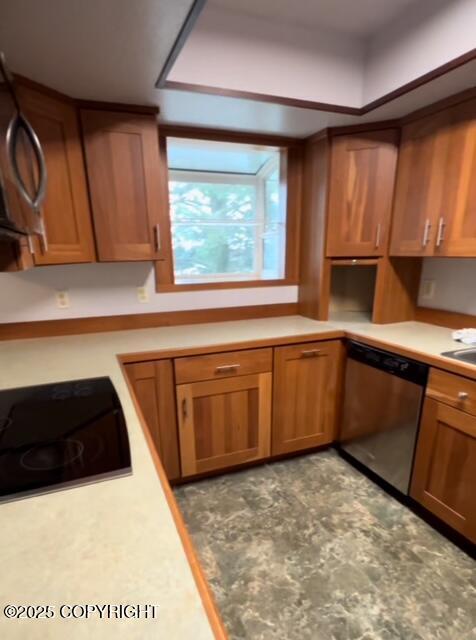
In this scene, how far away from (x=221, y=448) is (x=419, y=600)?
3.73 feet

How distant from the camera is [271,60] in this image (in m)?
1.66

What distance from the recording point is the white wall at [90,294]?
189 centimetres

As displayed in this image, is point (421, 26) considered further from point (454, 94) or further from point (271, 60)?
point (271, 60)

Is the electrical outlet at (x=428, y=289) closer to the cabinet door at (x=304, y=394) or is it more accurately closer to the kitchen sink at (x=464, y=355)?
the kitchen sink at (x=464, y=355)

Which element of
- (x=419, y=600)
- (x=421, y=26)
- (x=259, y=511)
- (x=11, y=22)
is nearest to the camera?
(x=11, y=22)

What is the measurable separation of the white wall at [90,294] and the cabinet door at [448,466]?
4.71ft

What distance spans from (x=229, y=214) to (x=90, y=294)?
1313mm

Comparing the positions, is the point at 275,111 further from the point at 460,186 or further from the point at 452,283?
the point at 452,283

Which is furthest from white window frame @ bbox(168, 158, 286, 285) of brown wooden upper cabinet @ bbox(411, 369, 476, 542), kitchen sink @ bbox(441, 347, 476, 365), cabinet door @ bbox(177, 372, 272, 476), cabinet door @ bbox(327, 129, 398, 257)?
brown wooden upper cabinet @ bbox(411, 369, 476, 542)

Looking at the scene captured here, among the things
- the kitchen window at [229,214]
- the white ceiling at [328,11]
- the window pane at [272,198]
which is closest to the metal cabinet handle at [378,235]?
the kitchen window at [229,214]

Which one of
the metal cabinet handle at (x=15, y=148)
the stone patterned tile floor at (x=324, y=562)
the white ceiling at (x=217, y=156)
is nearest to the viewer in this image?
the metal cabinet handle at (x=15, y=148)

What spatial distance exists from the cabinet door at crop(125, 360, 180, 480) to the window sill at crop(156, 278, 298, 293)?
64cm

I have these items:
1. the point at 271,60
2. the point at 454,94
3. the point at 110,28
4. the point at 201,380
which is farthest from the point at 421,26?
the point at 201,380

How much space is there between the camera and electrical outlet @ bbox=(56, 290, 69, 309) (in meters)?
1.98
